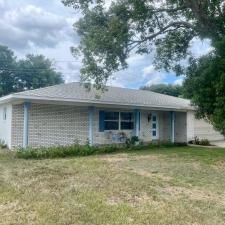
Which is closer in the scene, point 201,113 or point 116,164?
point 116,164

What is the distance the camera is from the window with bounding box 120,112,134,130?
19.2 meters

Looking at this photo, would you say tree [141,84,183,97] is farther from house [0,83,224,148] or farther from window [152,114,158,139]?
window [152,114,158,139]

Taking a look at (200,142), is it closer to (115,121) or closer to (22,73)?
(115,121)

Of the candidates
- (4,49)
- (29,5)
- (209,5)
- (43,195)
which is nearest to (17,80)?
(4,49)

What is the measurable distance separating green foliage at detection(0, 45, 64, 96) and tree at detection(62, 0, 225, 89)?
2758 centimetres

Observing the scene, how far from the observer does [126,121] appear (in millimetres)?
19469

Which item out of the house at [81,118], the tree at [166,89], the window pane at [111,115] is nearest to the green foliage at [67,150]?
the house at [81,118]

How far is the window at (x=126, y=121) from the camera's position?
19250mm

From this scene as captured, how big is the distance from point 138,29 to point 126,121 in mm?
6009

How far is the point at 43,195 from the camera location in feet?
22.2

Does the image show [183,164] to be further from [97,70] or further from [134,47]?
[134,47]

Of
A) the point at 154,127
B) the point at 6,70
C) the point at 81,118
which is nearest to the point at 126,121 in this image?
the point at 154,127

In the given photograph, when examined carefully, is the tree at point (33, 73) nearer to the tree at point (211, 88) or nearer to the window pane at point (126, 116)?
the window pane at point (126, 116)

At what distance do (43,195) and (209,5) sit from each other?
35.7 ft
